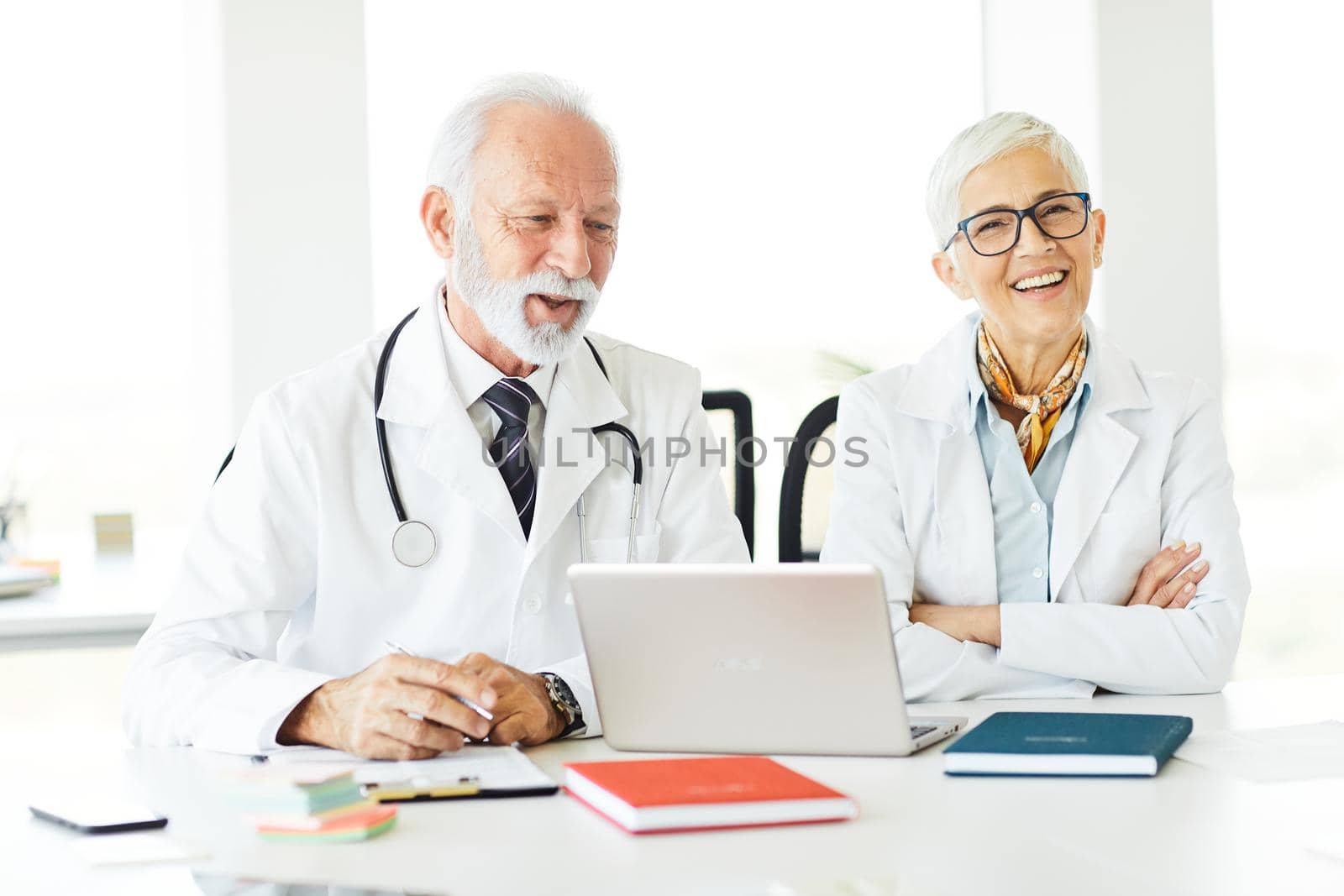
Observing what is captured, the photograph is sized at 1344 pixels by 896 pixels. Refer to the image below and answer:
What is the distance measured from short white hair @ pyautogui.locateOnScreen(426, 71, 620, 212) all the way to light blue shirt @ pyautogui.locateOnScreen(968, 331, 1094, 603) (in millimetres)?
748

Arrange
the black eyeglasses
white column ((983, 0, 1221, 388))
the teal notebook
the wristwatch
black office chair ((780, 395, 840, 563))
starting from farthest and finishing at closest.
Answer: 1. white column ((983, 0, 1221, 388))
2. black office chair ((780, 395, 840, 563))
3. the black eyeglasses
4. the wristwatch
5. the teal notebook

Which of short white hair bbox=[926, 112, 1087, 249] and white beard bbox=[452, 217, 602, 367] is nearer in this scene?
white beard bbox=[452, 217, 602, 367]

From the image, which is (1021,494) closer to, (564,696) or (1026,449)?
(1026,449)

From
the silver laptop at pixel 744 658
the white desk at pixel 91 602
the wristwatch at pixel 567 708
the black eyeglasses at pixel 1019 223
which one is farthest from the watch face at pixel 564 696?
the white desk at pixel 91 602

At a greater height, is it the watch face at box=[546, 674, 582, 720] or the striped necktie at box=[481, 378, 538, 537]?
the striped necktie at box=[481, 378, 538, 537]

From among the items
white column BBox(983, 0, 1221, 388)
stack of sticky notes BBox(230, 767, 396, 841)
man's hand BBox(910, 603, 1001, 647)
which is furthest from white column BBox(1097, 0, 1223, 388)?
stack of sticky notes BBox(230, 767, 396, 841)

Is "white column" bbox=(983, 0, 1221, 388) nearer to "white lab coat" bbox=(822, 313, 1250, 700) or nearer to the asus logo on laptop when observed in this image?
"white lab coat" bbox=(822, 313, 1250, 700)

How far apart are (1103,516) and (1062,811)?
3.13ft

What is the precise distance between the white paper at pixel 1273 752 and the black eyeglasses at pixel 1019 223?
920 mm

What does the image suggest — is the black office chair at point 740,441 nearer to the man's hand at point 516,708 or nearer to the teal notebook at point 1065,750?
the man's hand at point 516,708

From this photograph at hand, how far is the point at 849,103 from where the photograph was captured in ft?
13.4

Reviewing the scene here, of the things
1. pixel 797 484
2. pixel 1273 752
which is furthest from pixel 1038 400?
pixel 1273 752

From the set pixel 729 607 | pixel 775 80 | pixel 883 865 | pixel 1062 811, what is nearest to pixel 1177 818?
pixel 1062 811

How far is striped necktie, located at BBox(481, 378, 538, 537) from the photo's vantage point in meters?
1.92
